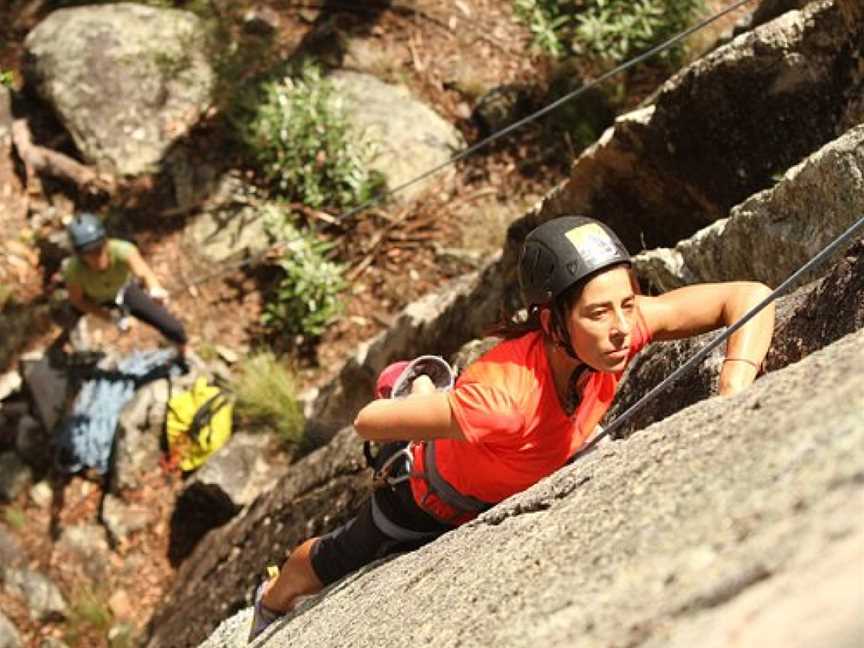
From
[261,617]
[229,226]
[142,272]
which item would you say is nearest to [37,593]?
[142,272]

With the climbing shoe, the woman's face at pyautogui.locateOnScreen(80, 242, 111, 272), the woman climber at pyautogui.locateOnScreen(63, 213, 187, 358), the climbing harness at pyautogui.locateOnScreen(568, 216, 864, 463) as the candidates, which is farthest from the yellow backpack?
the climbing harness at pyautogui.locateOnScreen(568, 216, 864, 463)

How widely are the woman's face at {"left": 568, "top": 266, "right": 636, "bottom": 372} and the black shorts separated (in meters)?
1.07

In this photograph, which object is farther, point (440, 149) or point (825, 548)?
point (440, 149)

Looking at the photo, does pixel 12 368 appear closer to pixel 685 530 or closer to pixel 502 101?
pixel 502 101

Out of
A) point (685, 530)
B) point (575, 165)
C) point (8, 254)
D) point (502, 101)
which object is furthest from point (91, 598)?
point (685, 530)

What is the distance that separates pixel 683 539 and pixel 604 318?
0.90 m

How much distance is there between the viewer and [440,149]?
30.9 ft

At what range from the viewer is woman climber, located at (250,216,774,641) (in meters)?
2.69

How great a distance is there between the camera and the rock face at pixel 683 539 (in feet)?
5.32

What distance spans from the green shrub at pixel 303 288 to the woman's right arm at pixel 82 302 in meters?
1.52

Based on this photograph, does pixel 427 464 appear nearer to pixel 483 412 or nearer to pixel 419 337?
pixel 483 412

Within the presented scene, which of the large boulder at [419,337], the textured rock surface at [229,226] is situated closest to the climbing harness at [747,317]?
the large boulder at [419,337]

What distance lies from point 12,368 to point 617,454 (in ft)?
24.7

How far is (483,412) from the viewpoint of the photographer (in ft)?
9.27
